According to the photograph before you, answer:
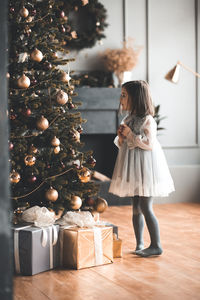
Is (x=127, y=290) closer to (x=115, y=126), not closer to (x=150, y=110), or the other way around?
(x=150, y=110)

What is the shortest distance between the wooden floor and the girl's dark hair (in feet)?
2.95

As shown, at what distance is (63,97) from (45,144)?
0.30 metres

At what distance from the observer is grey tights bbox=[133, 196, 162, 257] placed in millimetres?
2666

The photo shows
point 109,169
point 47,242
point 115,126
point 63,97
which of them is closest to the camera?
point 47,242

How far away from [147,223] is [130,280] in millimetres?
519

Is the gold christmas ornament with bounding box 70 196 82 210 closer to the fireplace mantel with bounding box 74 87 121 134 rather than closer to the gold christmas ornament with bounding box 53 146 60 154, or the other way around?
the gold christmas ornament with bounding box 53 146 60 154

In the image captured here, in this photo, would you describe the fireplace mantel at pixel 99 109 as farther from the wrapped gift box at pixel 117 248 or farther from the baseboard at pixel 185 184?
the wrapped gift box at pixel 117 248

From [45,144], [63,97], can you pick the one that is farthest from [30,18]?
[45,144]

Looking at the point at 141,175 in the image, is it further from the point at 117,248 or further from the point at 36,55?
the point at 36,55

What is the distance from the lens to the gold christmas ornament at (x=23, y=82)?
98.6 inches

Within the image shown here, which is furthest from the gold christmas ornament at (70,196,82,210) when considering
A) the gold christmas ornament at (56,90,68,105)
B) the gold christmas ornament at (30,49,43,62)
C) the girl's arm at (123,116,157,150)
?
the gold christmas ornament at (30,49,43,62)

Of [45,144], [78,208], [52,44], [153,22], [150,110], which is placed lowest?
[78,208]

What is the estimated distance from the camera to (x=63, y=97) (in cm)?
262

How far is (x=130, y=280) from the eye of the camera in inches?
87.6
